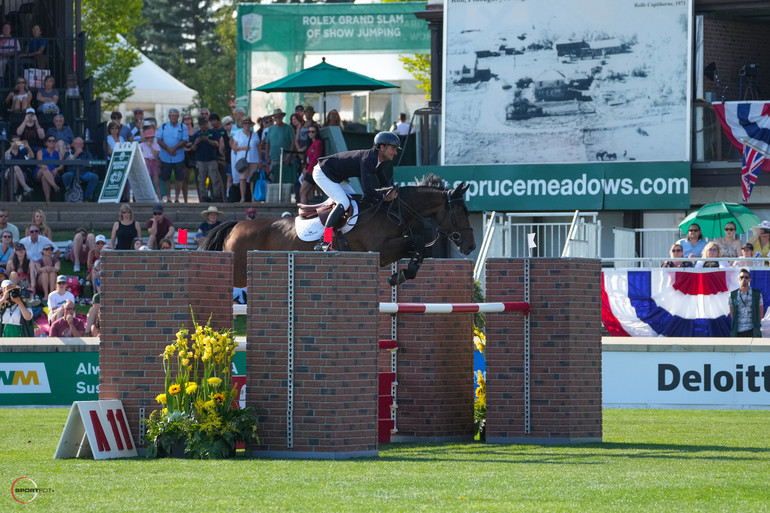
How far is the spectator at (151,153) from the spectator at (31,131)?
6.17 ft

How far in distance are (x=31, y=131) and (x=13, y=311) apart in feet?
25.8

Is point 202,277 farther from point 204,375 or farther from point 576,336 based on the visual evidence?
point 576,336

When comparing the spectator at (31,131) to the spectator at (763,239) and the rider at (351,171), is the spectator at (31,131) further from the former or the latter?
the spectator at (763,239)

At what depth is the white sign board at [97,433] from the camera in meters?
9.59

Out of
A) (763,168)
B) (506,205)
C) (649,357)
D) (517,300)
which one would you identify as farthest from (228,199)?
(517,300)

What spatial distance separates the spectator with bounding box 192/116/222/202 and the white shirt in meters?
5.21

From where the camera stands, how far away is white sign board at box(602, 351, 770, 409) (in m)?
15.5

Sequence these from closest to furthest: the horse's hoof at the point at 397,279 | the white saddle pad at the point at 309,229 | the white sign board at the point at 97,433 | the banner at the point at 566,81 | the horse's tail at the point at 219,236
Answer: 1. the white sign board at the point at 97,433
2. the horse's hoof at the point at 397,279
3. the white saddle pad at the point at 309,229
4. the horse's tail at the point at 219,236
5. the banner at the point at 566,81

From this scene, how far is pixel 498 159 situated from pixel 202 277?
1658cm

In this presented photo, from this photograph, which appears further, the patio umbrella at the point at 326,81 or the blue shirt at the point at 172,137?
the patio umbrella at the point at 326,81

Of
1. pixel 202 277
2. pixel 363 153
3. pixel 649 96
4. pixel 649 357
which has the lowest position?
pixel 649 357

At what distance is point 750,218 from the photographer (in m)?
20.1

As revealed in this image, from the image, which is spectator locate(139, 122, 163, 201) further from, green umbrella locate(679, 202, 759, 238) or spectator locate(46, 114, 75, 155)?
green umbrella locate(679, 202, 759, 238)

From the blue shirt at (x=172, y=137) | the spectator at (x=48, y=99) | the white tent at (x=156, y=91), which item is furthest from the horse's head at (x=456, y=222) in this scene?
the white tent at (x=156, y=91)
